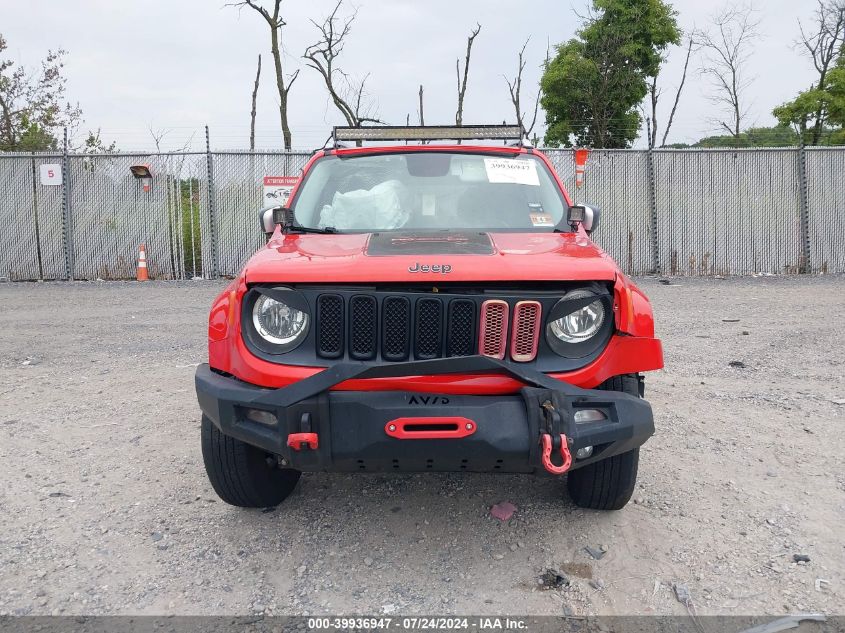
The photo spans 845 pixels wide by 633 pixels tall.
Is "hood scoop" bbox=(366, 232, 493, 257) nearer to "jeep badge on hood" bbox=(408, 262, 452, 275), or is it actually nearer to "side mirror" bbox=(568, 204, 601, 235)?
"jeep badge on hood" bbox=(408, 262, 452, 275)

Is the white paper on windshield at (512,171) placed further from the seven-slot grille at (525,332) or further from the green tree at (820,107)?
the green tree at (820,107)

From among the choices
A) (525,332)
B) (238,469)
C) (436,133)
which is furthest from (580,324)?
(436,133)

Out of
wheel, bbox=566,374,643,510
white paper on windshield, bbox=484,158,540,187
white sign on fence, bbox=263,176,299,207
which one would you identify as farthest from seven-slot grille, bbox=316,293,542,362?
white sign on fence, bbox=263,176,299,207

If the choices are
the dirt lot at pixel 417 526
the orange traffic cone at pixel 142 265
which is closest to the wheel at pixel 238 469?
the dirt lot at pixel 417 526

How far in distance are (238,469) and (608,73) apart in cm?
2671

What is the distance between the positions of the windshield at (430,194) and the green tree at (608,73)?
23.2 metres

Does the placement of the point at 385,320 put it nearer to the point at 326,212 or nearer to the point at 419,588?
the point at 419,588

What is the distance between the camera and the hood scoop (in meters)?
2.97

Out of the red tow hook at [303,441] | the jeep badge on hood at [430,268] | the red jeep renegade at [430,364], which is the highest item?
the jeep badge on hood at [430,268]

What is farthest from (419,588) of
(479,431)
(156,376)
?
(156,376)

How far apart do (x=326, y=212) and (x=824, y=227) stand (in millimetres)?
13927

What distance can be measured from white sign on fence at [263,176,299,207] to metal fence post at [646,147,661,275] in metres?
7.35

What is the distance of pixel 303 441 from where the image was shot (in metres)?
2.55

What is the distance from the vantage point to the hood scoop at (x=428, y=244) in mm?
2969
